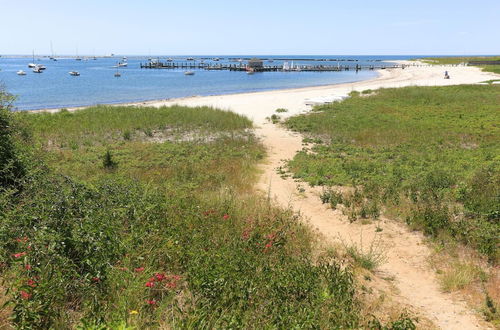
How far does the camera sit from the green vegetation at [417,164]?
8.77 m

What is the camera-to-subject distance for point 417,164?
527 inches

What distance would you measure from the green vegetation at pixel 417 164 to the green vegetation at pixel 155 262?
10.6 feet

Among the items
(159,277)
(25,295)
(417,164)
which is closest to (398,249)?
(159,277)

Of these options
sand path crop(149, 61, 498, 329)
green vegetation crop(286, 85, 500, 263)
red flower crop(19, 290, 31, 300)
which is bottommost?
sand path crop(149, 61, 498, 329)

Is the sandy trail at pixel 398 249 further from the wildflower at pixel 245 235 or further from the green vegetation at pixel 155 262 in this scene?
the wildflower at pixel 245 235

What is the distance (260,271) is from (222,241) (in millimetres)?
1186

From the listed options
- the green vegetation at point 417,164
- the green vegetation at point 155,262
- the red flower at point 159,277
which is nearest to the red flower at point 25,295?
the green vegetation at point 155,262

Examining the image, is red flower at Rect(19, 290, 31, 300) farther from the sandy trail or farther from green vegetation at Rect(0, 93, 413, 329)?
the sandy trail

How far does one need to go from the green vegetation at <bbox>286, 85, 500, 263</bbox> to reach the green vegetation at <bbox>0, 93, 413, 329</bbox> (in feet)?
10.6

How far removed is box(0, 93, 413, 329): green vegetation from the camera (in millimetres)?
4215

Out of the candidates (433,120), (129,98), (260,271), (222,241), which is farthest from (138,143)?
(129,98)

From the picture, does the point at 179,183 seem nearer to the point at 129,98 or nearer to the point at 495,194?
the point at 495,194

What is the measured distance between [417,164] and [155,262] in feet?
36.9

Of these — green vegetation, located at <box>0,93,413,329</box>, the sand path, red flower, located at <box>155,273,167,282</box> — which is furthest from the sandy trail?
red flower, located at <box>155,273,167,282</box>
